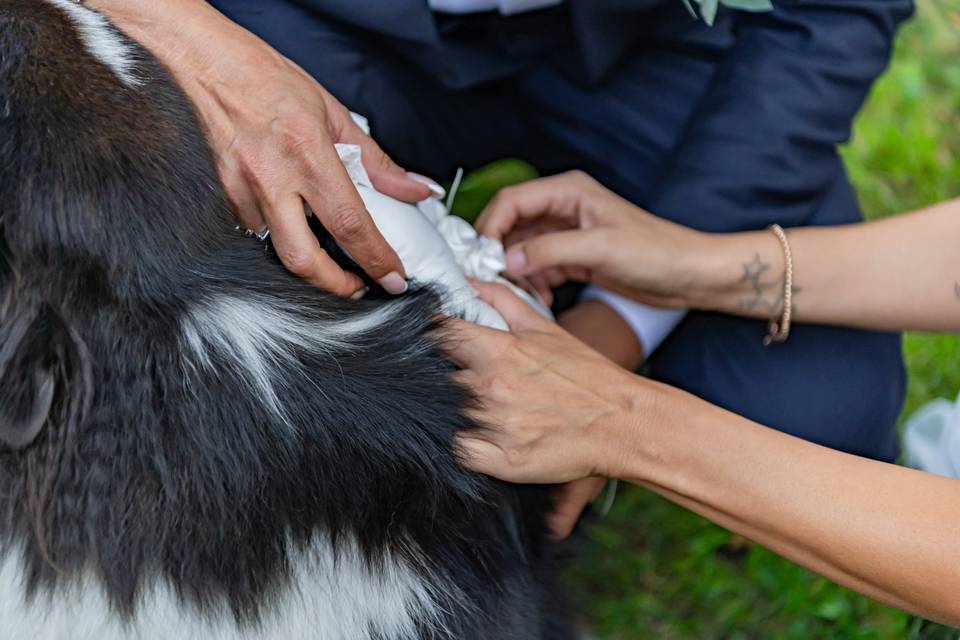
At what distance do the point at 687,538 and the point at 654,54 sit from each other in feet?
3.68

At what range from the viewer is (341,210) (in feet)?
4.67

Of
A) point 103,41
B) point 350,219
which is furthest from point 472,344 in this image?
point 103,41

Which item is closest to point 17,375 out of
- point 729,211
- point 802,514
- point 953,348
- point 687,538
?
point 802,514

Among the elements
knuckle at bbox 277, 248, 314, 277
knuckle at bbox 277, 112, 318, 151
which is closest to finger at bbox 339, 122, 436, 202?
knuckle at bbox 277, 112, 318, 151

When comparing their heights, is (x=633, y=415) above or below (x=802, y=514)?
above

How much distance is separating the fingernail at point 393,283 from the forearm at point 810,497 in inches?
15.9

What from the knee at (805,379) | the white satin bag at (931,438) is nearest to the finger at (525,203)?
the knee at (805,379)

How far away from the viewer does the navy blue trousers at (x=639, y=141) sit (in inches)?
80.4

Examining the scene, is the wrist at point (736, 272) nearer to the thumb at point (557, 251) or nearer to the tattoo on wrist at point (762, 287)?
the tattoo on wrist at point (762, 287)

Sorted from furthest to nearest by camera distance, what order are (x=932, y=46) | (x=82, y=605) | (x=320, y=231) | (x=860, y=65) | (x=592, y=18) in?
(x=932, y=46) → (x=860, y=65) → (x=592, y=18) → (x=320, y=231) → (x=82, y=605)

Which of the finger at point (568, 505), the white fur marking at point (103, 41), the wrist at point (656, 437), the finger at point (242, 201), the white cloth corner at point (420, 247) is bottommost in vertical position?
the finger at point (568, 505)

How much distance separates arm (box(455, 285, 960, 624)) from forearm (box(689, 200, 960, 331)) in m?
0.48

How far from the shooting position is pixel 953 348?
2.66 m

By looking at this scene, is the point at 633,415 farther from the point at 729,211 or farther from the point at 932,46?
the point at 932,46
